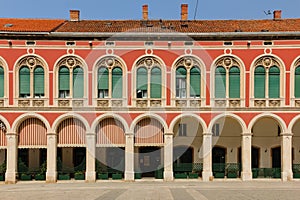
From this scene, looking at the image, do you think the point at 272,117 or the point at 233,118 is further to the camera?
the point at 233,118

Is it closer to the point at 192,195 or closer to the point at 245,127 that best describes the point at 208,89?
the point at 245,127

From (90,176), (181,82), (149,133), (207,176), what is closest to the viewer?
(90,176)

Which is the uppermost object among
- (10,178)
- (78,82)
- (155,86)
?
(78,82)

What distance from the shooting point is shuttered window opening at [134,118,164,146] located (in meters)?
33.1

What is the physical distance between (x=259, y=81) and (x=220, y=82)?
3.04 meters

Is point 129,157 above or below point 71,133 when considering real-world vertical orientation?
below

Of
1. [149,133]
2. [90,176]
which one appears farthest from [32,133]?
[149,133]

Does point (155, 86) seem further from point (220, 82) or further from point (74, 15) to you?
point (74, 15)

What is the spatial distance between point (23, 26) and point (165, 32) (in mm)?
11964

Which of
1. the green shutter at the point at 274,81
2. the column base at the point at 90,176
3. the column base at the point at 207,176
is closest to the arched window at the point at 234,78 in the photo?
the green shutter at the point at 274,81

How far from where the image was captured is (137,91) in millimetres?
33188

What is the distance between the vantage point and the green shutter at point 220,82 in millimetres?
33031

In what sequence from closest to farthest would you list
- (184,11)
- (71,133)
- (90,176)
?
(90,176) → (71,133) → (184,11)

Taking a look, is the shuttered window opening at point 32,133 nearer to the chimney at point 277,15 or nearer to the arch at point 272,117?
the arch at point 272,117
